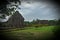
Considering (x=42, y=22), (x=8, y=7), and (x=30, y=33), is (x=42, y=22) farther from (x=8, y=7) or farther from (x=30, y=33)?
(x=8, y=7)

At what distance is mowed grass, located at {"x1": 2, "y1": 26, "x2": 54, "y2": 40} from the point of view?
2481 mm

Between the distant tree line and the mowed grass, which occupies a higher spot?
the distant tree line

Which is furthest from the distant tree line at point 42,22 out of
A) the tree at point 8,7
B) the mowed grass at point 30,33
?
the tree at point 8,7

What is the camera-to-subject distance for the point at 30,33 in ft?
8.19

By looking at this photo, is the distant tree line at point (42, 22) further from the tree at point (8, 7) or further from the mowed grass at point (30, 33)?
the tree at point (8, 7)

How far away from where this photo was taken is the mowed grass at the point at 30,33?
97.7 inches

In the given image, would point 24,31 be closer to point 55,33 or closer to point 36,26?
point 36,26

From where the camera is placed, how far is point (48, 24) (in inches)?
101

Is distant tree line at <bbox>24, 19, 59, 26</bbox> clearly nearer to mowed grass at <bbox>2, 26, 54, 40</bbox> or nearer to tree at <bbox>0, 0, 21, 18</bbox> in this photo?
mowed grass at <bbox>2, 26, 54, 40</bbox>

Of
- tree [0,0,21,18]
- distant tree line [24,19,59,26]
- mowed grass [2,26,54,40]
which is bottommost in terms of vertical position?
mowed grass [2,26,54,40]

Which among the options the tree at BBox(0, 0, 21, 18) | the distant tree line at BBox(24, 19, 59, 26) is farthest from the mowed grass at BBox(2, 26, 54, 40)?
the tree at BBox(0, 0, 21, 18)

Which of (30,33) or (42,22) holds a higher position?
(42,22)

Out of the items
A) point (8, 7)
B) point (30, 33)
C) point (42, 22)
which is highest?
point (8, 7)

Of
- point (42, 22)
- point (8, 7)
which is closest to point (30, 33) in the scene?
point (42, 22)
